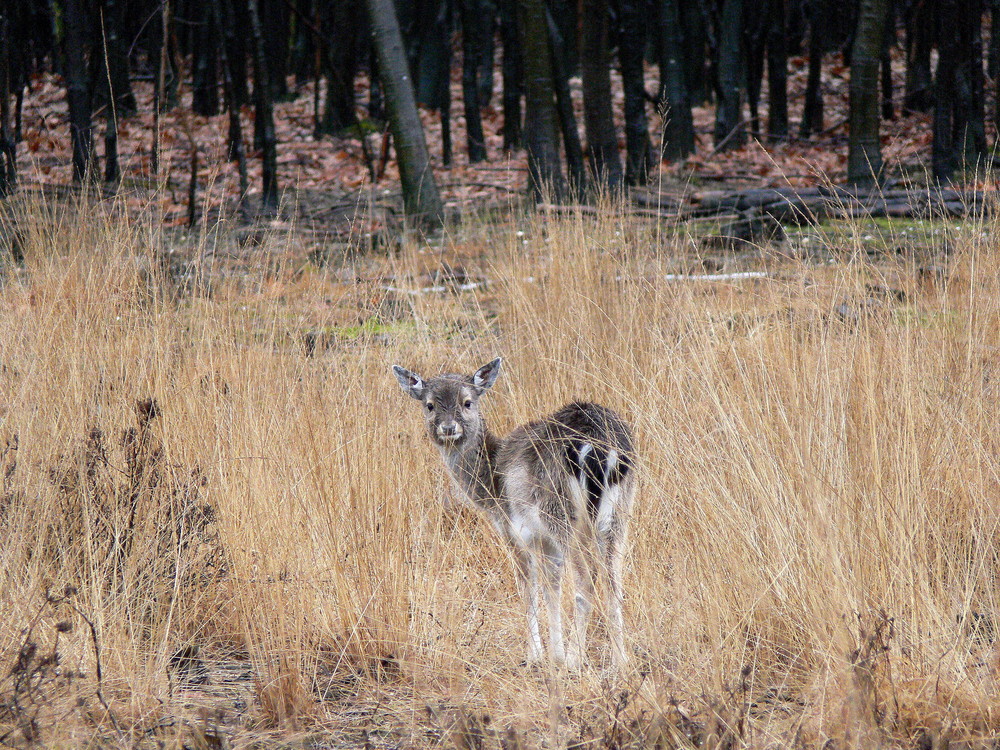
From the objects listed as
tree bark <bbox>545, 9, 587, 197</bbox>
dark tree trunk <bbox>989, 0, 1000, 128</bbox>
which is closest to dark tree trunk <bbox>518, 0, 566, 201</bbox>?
tree bark <bbox>545, 9, 587, 197</bbox>

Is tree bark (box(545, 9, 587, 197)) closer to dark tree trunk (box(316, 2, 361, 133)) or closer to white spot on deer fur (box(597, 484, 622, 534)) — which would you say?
dark tree trunk (box(316, 2, 361, 133))

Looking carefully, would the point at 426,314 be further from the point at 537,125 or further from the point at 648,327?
the point at 537,125

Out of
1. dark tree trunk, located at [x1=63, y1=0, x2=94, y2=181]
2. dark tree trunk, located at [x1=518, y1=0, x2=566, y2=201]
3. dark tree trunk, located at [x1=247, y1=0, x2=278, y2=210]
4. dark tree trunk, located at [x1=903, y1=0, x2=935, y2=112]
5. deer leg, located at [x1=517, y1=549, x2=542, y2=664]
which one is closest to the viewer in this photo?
deer leg, located at [x1=517, y1=549, x2=542, y2=664]

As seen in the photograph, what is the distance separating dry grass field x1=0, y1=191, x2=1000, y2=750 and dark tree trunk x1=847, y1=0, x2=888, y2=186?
22.2 feet

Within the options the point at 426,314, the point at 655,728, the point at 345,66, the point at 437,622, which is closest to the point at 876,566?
the point at 655,728

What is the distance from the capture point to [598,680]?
10.0 feet

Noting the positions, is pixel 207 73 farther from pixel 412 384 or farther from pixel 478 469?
pixel 478 469

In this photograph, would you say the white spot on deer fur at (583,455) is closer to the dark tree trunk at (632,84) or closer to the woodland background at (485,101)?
the woodland background at (485,101)

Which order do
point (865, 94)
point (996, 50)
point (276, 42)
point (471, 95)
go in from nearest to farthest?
point (865, 94)
point (996, 50)
point (471, 95)
point (276, 42)

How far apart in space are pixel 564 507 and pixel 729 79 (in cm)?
1701

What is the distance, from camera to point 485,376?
4.88 meters

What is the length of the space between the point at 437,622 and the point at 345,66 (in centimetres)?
2070

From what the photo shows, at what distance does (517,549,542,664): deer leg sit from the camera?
3490 millimetres

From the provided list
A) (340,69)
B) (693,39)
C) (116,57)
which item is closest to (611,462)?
(116,57)
